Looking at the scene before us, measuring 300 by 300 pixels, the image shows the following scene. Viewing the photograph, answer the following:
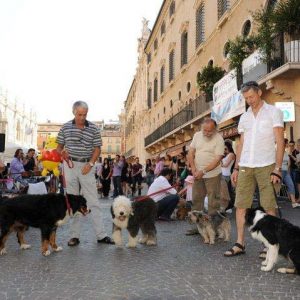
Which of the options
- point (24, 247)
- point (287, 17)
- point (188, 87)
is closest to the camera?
point (24, 247)

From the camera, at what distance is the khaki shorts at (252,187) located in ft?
18.0

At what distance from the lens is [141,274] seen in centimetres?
479

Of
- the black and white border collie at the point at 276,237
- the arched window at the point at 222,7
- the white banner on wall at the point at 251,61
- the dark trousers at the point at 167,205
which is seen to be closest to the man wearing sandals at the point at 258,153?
the black and white border collie at the point at 276,237

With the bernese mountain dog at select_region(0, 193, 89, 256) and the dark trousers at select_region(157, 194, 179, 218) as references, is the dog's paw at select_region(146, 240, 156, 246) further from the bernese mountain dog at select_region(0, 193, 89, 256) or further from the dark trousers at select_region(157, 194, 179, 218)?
the dark trousers at select_region(157, 194, 179, 218)

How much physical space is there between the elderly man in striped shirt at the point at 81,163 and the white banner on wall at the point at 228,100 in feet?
31.9

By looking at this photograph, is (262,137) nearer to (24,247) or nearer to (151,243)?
(151,243)

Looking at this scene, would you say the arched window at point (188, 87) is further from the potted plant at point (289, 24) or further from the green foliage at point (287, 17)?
the green foliage at point (287, 17)

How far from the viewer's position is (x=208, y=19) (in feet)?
88.0

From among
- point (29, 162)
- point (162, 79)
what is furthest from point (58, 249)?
point (162, 79)

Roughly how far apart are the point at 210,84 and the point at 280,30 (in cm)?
788

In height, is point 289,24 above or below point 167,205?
above

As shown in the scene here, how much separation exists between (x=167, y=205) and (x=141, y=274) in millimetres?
4966

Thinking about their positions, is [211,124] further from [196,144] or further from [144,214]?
[144,214]

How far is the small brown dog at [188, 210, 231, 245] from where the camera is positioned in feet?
22.1
